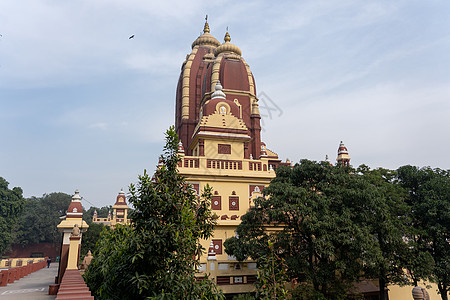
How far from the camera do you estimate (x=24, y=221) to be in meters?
57.6

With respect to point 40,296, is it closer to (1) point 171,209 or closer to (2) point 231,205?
(2) point 231,205

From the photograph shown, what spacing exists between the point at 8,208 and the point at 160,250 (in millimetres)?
49091

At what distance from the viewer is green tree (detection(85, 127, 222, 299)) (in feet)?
20.6

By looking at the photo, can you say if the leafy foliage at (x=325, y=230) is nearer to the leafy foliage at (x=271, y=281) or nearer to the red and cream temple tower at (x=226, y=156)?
the red and cream temple tower at (x=226, y=156)

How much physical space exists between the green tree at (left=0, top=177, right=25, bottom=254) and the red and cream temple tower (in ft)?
99.8

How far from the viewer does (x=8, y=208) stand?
45.9 metres

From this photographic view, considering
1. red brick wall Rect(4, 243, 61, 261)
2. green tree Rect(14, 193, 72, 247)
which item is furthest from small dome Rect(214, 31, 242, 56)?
red brick wall Rect(4, 243, 61, 261)

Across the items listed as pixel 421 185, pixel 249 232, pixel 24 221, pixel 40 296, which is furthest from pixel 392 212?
pixel 24 221

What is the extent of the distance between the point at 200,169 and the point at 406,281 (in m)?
13.0

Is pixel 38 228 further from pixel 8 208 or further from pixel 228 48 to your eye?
pixel 228 48

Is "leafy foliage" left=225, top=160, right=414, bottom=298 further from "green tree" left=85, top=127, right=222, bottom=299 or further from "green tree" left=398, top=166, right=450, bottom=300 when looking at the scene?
"green tree" left=85, top=127, right=222, bottom=299

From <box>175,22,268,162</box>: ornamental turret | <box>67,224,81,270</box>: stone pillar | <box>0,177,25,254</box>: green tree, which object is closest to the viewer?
<box>67,224,81,270</box>: stone pillar

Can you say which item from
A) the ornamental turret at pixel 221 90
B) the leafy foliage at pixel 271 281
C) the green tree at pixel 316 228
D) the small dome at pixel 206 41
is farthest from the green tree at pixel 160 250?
A: the small dome at pixel 206 41

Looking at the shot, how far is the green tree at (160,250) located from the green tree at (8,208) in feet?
147
